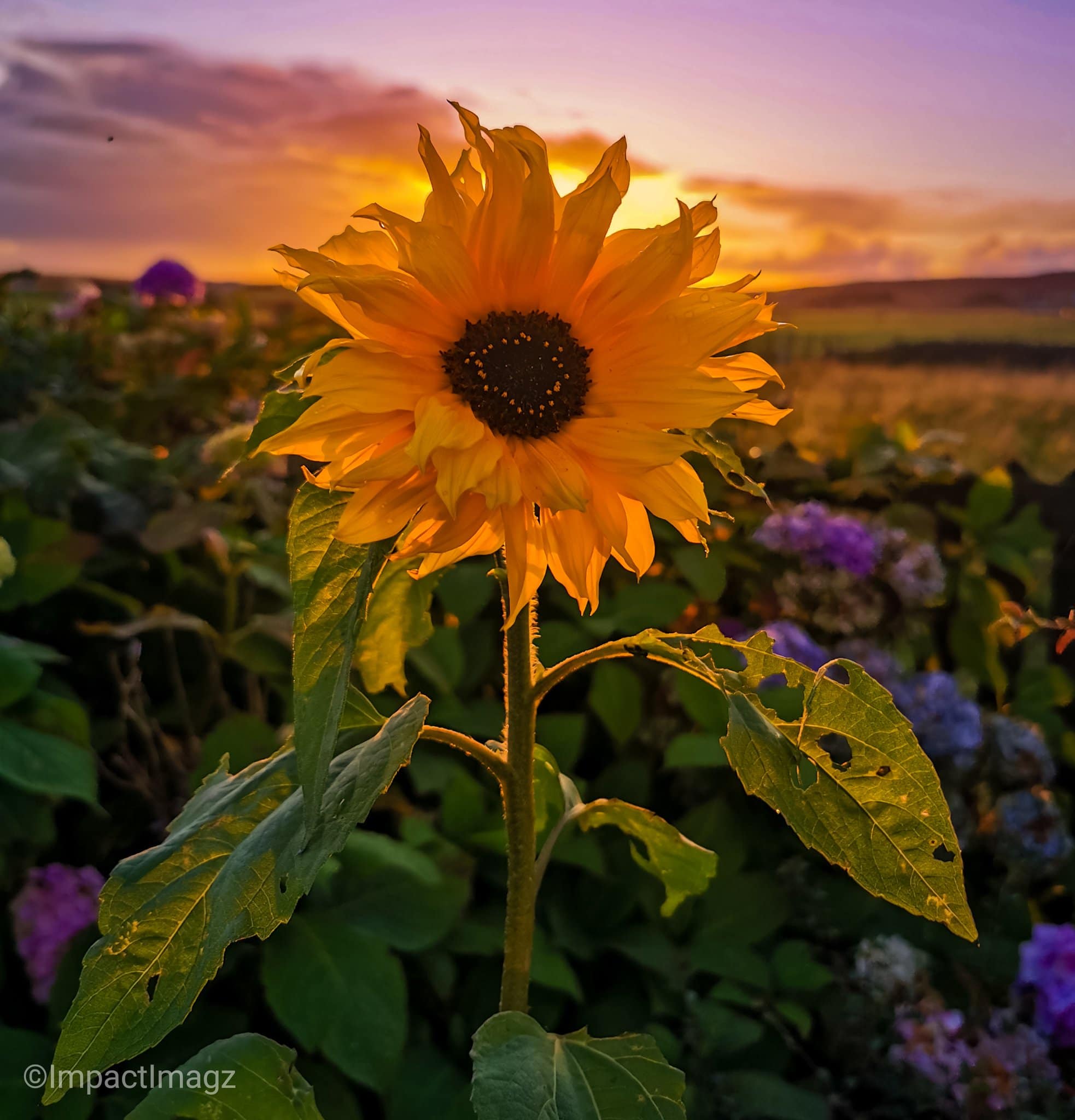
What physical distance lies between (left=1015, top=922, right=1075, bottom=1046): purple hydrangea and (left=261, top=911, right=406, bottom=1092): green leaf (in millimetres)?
1233

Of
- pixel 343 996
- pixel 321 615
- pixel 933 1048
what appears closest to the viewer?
pixel 321 615

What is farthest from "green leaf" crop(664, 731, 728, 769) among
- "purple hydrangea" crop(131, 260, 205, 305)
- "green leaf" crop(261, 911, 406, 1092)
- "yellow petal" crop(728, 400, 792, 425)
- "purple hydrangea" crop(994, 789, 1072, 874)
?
"purple hydrangea" crop(131, 260, 205, 305)

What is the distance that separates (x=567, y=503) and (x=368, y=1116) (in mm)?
1369

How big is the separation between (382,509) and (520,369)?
182 millimetres

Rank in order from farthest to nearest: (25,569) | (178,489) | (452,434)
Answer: (178,489), (25,569), (452,434)

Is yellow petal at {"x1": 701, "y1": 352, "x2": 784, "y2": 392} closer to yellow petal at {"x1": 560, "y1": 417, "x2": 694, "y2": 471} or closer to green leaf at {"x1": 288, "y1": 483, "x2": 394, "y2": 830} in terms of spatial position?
yellow petal at {"x1": 560, "y1": 417, "x2": 694, "y2": 471}

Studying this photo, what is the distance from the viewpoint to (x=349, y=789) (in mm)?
770

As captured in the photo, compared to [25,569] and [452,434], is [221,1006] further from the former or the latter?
[452,434]

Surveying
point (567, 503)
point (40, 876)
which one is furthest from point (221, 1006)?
point (567, 503)

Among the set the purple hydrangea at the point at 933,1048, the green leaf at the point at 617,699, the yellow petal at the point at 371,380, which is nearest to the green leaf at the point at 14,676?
the green leaf at the point at 617,699

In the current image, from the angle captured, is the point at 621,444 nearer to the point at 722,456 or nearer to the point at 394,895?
the point at 722,456

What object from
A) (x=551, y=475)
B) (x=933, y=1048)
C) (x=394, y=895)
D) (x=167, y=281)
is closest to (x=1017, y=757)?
(x=933, y=1048)

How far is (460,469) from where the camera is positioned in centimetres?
75

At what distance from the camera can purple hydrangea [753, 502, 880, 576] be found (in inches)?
94.8
